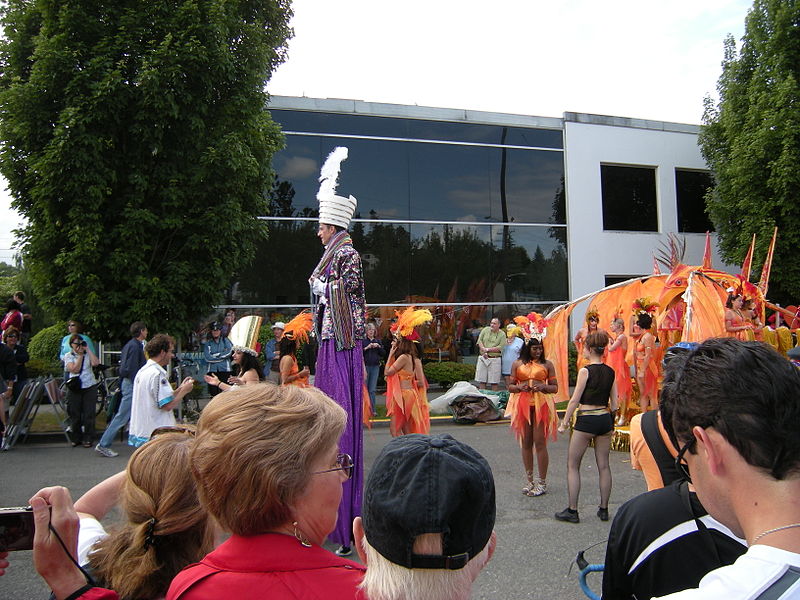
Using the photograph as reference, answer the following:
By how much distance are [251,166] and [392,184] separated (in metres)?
7.06

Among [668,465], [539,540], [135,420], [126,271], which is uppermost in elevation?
[126,271]

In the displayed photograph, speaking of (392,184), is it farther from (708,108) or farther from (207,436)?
(207,436)

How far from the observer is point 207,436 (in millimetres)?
1573

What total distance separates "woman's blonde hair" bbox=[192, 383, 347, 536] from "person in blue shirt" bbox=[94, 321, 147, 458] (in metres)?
7.56

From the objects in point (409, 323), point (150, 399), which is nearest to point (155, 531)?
point (150, 399)

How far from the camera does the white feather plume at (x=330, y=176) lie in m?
5.07

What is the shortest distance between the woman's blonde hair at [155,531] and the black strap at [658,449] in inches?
72.2

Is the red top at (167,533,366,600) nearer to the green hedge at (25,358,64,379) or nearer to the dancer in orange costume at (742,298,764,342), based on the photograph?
the dancer in orange costume at (742,298,764,342)

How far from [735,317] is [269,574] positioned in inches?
346

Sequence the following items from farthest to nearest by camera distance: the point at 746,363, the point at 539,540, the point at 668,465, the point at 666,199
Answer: the point at 666,199 < the point at 539,540 < the point at 668,465 < the point at 746,363

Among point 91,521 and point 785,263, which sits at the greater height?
point 785,263

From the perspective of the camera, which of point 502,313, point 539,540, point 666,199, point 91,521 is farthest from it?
point 666,199

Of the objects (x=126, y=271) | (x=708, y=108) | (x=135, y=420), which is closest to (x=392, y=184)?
(x=126, y=271)

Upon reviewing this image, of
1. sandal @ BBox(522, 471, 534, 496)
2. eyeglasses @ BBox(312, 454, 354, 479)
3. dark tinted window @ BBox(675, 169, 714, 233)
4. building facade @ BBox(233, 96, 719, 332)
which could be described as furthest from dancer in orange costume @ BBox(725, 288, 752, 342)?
dark tinted window @ BBox(675, 169, 714, 233)
